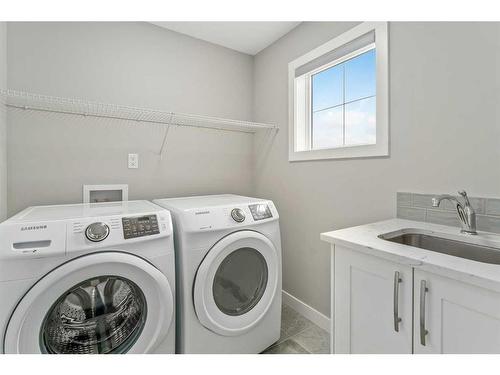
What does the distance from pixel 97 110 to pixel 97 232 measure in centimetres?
111

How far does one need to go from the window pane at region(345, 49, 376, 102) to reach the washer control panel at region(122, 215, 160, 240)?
1.61 m

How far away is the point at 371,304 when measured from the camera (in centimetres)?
97

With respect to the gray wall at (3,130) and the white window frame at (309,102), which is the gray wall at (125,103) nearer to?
the gray wall at (3,130)

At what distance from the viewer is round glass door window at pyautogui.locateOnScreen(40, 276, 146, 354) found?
3.52 ft

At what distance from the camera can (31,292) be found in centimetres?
92

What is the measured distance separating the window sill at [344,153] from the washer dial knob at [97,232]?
4.78 feet

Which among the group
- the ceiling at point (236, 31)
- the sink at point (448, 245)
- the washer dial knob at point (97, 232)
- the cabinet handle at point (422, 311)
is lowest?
the cabinet handle at point (422, 311)

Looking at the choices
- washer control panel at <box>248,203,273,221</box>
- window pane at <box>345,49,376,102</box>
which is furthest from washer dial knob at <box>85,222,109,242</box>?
window pane at <box>345,49,376,102</box>

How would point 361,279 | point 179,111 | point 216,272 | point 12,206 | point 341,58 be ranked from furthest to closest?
point 179,111 → point 341,58 → point 12,206 → point 216,272 → point 361,279

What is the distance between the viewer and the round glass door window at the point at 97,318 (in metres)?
1.07

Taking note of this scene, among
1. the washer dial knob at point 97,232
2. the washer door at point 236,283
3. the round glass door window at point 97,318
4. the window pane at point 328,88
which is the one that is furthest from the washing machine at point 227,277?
the window pane at point 328,88

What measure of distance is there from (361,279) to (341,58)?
149cm
